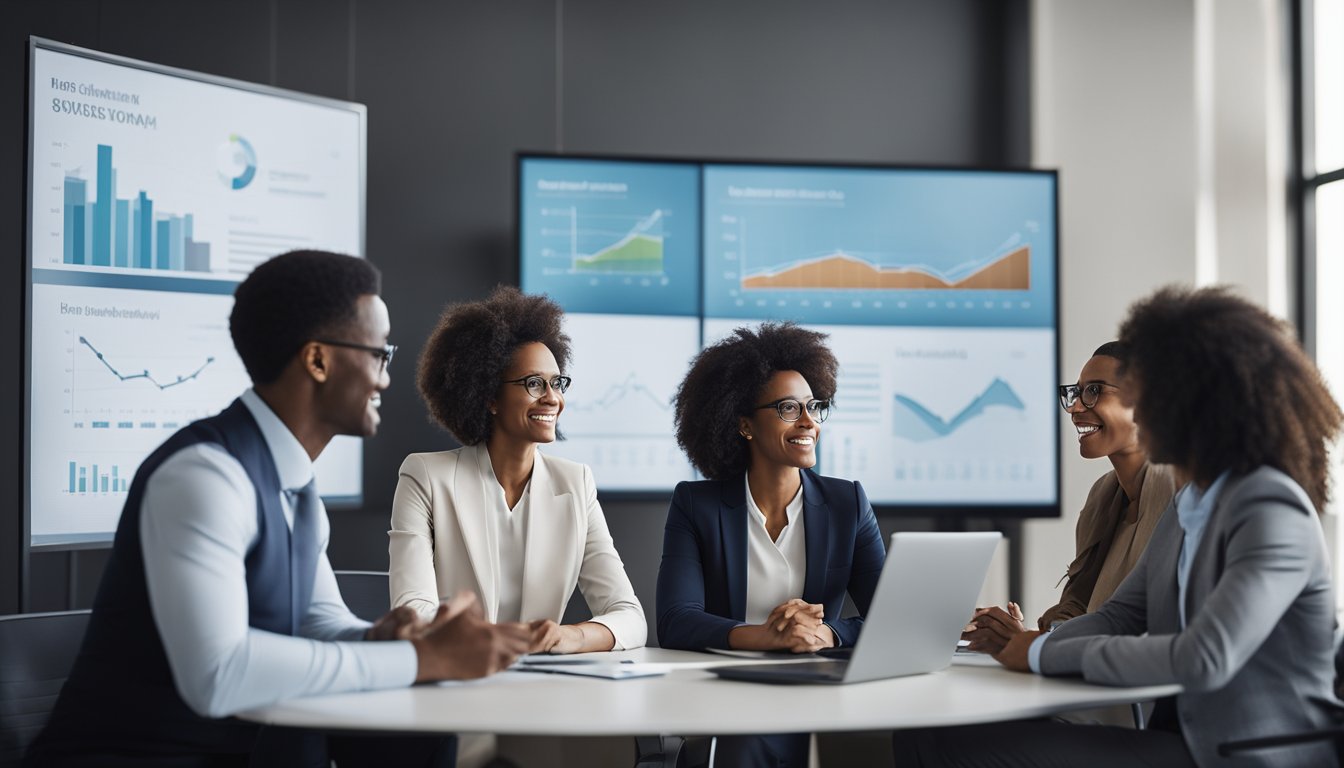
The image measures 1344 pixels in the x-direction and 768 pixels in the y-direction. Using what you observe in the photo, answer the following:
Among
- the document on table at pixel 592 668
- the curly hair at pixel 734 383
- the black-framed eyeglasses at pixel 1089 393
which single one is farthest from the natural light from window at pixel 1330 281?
the document on table at pixel 592 668

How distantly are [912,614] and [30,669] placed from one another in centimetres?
170

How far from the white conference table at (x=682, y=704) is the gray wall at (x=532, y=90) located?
257 centimetres

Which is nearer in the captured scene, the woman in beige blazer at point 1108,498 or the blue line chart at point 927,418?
the woman in beige blazer at point 1108,498

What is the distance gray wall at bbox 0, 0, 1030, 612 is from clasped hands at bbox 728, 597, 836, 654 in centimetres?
223

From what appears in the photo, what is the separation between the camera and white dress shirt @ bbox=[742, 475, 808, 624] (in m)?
2.93

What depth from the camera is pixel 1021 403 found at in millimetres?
4824

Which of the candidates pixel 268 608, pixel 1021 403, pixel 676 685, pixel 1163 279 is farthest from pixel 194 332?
pixel 1163 279

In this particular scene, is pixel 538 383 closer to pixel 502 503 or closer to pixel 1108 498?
pixel 502 503

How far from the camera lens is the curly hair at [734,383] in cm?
325

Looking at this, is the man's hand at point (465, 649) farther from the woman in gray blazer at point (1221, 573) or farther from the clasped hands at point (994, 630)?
the clasped hands at point (994, 630)

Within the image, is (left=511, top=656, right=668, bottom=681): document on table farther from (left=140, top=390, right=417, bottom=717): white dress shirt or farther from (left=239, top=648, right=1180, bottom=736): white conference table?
(left=140, top=390, right=417, bottom=717): white dress shirt

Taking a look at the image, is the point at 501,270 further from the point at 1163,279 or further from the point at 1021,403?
the point at 1163,279

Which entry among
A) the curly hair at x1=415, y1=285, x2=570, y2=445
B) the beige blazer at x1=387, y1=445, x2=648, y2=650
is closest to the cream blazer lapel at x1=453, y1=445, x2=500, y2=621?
the beige blazer at x1=387, y1=445, x2=648, y2=650

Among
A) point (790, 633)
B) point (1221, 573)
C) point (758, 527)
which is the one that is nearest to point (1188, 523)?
point (1221, 573)
